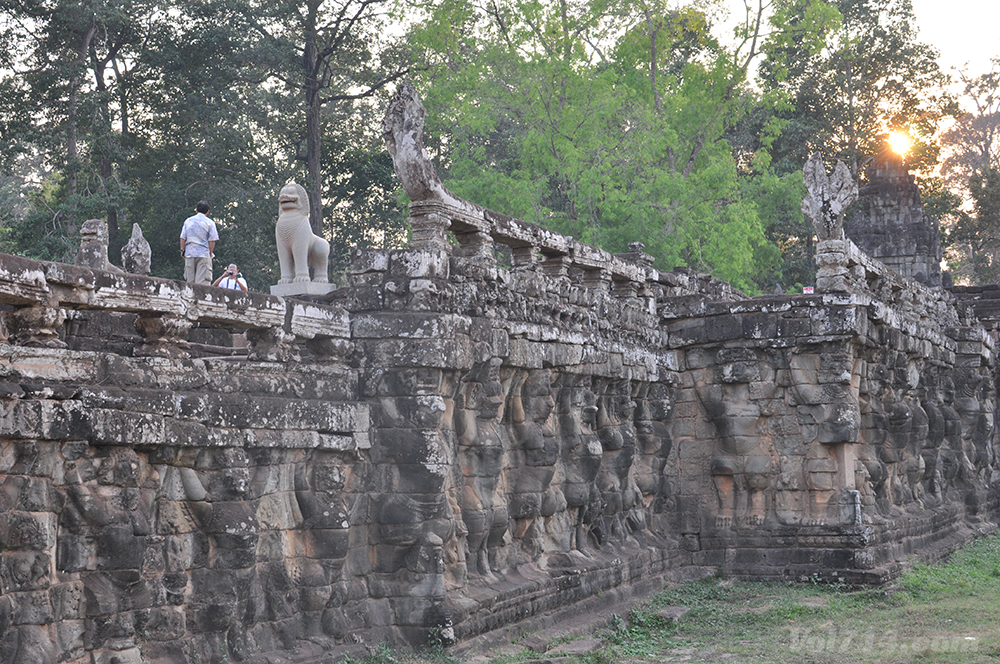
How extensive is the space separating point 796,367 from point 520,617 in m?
5.72

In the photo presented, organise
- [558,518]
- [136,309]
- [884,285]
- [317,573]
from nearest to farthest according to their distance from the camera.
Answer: [136,309], [317,573], [558,518], [884,285]

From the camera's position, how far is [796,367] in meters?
13.8

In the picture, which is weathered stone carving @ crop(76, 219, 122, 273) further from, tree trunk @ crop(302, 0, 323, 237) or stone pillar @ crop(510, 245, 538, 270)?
tree trunk @ crop(302, 0, 323, 237)

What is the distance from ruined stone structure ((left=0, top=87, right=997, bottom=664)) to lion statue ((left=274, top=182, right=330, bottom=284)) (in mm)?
1580

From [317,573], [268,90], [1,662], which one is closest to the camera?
[1,662]

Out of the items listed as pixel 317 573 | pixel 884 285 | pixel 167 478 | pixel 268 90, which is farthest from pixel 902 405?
pixel 268 90

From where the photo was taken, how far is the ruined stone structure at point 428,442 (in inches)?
248

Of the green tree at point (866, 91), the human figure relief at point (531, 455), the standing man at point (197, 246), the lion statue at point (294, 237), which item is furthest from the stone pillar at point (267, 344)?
the green tree at point (866, 91)

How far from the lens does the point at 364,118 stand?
28203 mm

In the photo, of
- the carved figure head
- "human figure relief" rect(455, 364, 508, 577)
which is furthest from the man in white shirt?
"human figure relief" rect(455, 364, 508, 577)

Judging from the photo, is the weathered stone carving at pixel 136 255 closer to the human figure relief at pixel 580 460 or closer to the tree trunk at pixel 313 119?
the human figure relief at pixel 580 460

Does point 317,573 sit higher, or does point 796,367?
point 796,367

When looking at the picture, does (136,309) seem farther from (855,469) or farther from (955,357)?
(955,357)

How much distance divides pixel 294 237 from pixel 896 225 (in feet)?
60.1
